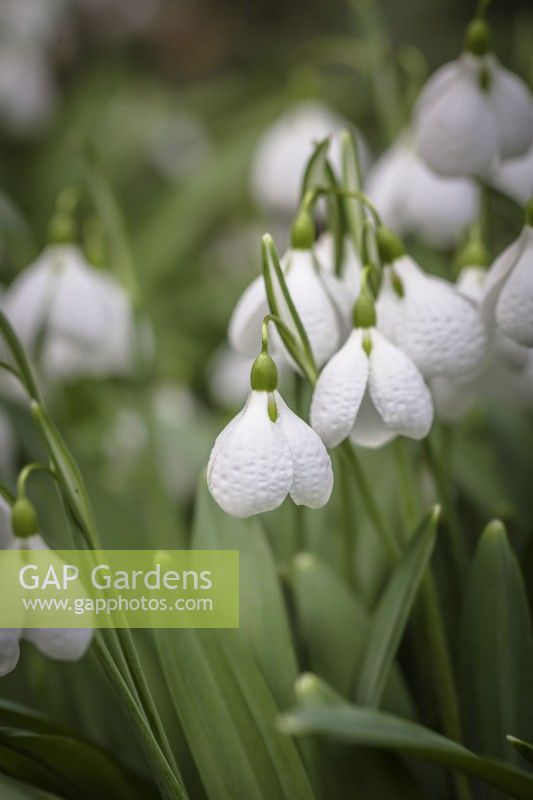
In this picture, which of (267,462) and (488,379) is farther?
(488,379)

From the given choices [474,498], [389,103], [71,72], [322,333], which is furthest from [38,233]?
[322,333]

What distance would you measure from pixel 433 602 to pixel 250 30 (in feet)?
8.68

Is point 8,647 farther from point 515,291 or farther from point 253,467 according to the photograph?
point 515,291

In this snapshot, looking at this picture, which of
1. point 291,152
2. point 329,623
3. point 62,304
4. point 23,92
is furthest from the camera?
point 23,92

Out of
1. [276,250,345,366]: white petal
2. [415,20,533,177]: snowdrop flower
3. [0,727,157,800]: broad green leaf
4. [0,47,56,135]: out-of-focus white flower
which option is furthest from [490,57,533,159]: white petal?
[0,47,56,135]: out-of-focus white flower

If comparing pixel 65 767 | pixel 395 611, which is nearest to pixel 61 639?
pixel 65 767

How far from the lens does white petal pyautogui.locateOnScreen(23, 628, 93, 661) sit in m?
0.60

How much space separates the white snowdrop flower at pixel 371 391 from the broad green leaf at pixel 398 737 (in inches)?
6.6

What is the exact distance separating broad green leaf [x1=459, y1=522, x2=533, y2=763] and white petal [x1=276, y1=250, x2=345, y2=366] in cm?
17

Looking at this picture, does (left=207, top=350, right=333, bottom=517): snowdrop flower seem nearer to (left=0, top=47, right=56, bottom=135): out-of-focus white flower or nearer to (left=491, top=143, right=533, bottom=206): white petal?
(left=491, top=143, right=533, bottom=206): white petal

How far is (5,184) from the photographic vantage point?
6.65 ft

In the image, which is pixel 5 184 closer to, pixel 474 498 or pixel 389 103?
pixel 389 103

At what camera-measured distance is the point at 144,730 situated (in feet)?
1.89

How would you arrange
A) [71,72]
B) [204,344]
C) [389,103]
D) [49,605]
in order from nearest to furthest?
[49,605] < [389,103] < [204,344] < [71,72]
